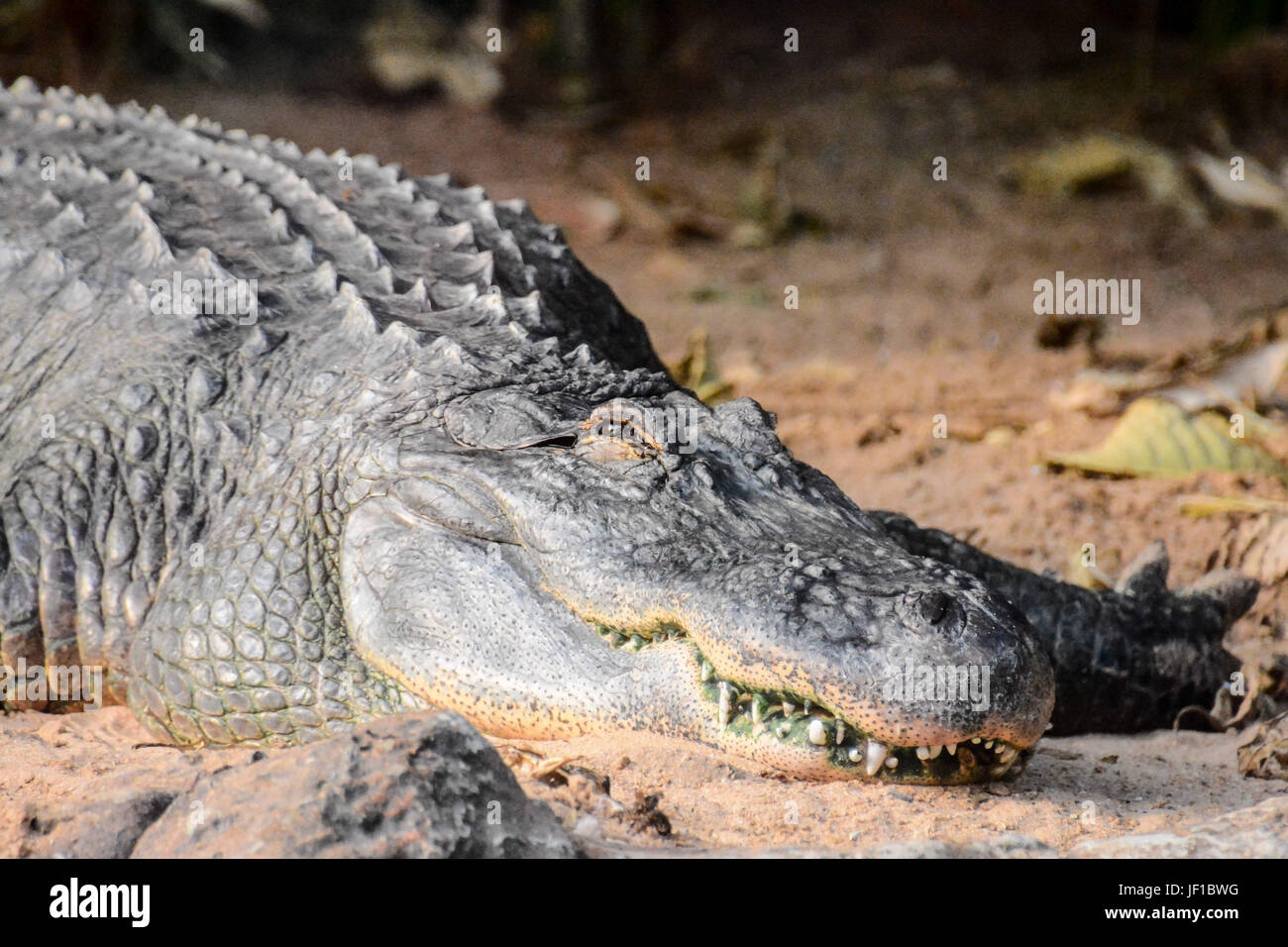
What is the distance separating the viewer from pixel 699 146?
1047 cm

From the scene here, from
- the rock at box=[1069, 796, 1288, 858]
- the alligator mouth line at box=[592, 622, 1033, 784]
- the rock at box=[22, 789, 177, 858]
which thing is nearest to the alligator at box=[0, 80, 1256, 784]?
the alligator mouth line at box=[592, 622, 1033, 784]

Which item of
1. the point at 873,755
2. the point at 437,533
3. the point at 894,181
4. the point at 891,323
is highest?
the point at 894,181

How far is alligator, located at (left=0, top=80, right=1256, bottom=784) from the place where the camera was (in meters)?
2.60

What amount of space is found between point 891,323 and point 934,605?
5.17 metres

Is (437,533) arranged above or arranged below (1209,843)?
above

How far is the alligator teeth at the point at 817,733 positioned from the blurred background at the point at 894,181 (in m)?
2.21

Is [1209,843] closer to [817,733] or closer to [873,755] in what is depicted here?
[873,755]

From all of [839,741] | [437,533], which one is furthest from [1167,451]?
[437,533]

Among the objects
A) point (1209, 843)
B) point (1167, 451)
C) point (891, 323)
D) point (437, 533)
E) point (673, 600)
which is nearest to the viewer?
point (1209, 843)

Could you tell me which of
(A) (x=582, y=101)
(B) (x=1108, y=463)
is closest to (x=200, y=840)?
(B) (x=1108, y=463)

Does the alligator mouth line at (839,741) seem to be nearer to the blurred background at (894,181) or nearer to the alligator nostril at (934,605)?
the alligator nostril at (934,605)

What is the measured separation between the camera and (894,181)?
32.0 feet

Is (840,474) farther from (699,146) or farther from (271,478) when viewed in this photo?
(699,146)

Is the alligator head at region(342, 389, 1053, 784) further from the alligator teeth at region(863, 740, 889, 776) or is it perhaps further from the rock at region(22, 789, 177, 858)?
the rock at region(22, 789, 177, 858)
